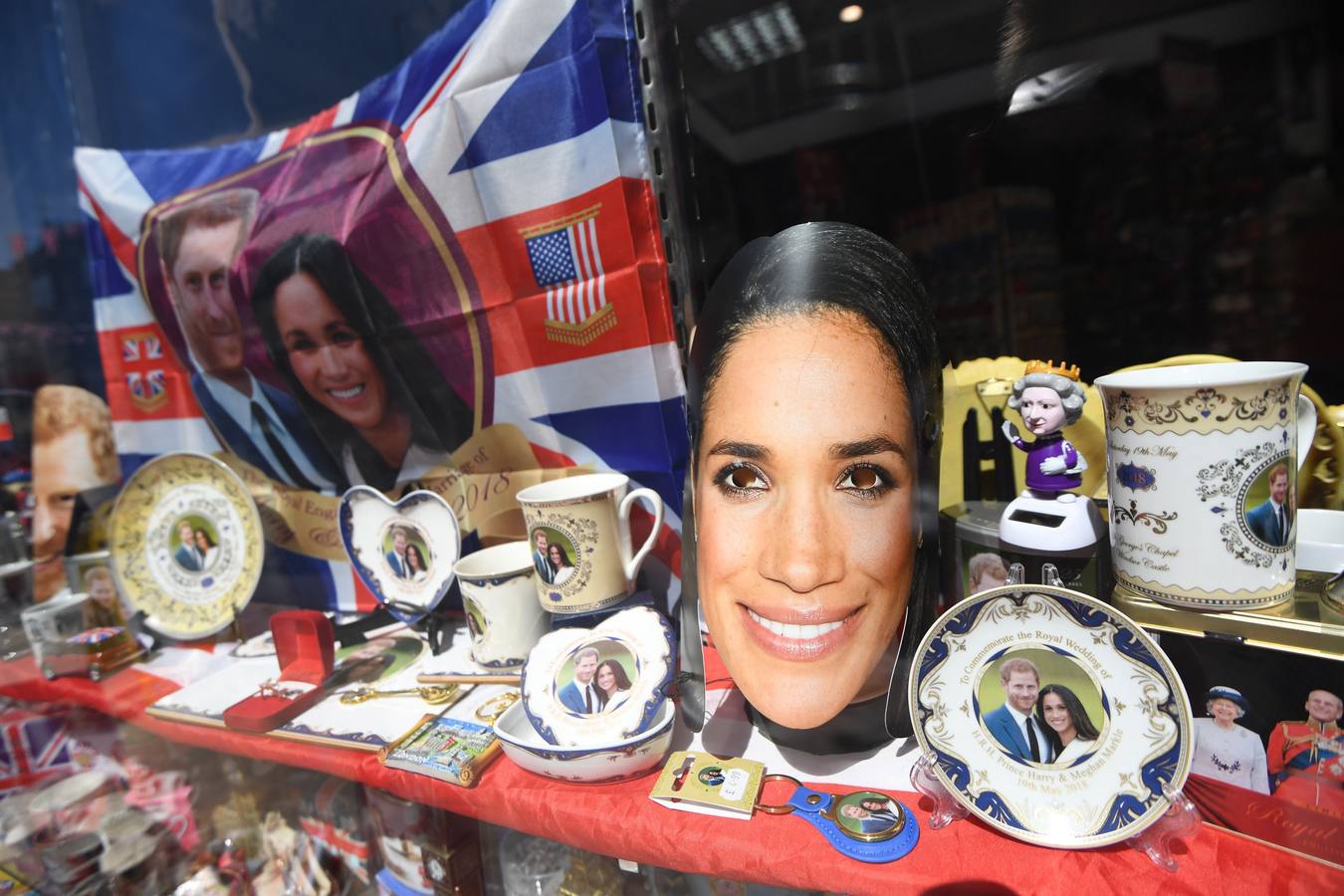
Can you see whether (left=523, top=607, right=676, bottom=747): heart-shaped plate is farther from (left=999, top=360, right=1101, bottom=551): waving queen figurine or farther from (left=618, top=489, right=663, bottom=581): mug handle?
(left=999, top=360, right=1101, bottom=551): waving queen figurine

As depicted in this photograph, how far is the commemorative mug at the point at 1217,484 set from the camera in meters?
0.63

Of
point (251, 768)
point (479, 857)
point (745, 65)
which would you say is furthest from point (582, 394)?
point (251, 768)

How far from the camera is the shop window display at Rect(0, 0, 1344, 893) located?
0.65 metres

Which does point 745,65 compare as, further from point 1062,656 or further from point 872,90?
point 1062,656

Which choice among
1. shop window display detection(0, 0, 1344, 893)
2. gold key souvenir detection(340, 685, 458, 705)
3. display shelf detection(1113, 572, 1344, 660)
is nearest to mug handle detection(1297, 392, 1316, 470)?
shop window display detection(0, 0, 1344, 893)

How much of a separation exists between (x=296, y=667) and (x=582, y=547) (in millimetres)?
591

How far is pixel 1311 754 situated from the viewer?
1.91ft

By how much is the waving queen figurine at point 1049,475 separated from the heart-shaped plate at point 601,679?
449mm

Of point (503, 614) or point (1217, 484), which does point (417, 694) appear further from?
point (1217, 484)

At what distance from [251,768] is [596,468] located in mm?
745

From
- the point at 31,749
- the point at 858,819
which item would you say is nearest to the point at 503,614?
the point at 858,819

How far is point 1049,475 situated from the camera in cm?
71

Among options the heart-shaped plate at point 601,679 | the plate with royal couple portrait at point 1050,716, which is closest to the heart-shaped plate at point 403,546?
the heart-shaped plate at point 601,679

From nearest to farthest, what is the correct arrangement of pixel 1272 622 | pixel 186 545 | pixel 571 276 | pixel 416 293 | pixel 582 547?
pixel 1272 622 < pixel 582 547 < pixel 571 276 < pixel 416 293 < pixel 186 545
